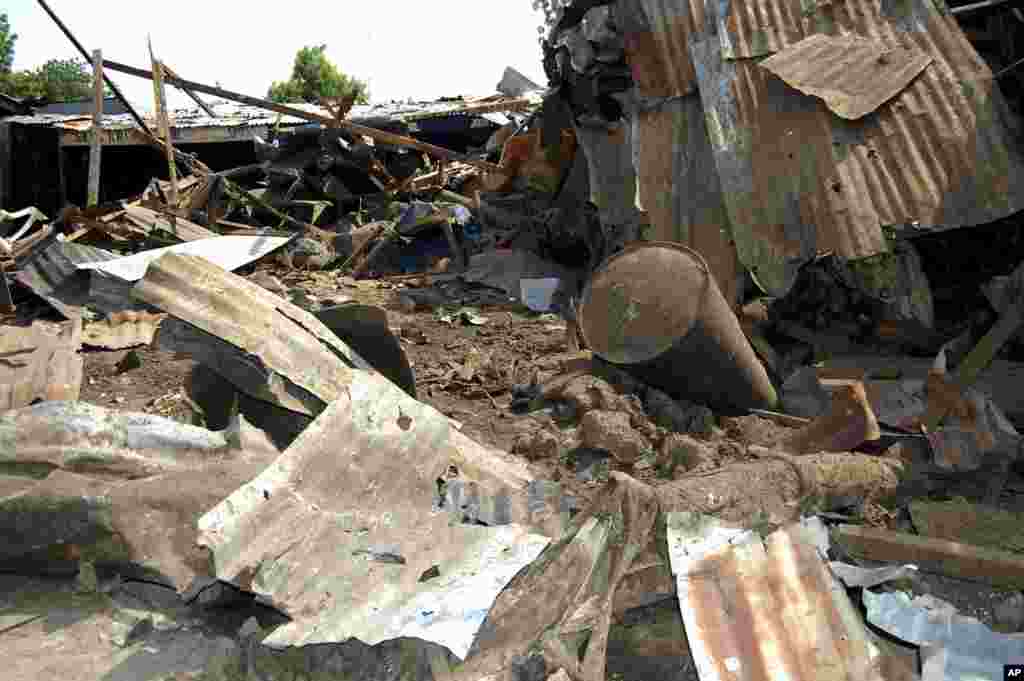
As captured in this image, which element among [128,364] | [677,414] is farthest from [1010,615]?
[128,364]

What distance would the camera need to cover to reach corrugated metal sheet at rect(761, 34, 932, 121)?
6.73 meters

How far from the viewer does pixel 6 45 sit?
36.5 meters

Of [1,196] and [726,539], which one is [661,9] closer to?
[726,539]

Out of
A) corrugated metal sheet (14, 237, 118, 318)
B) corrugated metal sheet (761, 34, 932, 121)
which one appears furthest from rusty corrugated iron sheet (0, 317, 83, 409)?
corrugated metal sheet (761, 34, 932, 121)

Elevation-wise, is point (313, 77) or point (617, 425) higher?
point (313, 77)

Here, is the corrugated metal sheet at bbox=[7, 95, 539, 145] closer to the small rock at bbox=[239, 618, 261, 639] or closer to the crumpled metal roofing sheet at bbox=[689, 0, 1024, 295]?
the crumpled metal roofing sheet at bbox=[689, 0, 1024, 295]

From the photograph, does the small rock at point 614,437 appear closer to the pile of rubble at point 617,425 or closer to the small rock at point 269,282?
the pile of rubble at point 617,425

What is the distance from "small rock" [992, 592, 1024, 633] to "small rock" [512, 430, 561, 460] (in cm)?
259

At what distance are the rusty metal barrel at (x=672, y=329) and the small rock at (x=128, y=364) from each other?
405 centimetres

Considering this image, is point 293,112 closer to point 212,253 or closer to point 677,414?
point 212,253

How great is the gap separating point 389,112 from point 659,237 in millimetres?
12589

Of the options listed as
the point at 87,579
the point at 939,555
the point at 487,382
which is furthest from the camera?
the point at 487,382

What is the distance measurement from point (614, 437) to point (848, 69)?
3.87 m

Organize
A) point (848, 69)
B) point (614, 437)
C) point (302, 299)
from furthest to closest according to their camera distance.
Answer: point (302, 299) → point (848, 69) → point (614, 437)
